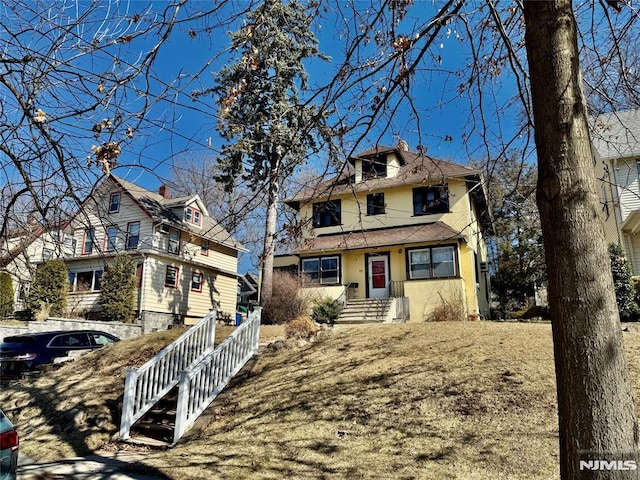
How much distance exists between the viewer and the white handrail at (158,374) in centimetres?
775

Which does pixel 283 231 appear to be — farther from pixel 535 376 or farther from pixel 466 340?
pixel 466 340

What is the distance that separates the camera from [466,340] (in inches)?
360

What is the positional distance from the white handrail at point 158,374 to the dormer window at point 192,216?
1802 cm

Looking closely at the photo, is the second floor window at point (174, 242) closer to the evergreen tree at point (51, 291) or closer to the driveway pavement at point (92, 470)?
the evergreen tree at point (51, 291)

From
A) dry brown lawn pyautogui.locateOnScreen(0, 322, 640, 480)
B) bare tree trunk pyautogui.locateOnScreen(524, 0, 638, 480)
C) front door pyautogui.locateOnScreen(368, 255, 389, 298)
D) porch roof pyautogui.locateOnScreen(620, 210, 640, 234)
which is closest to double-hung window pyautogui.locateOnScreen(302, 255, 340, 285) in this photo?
front door pyautogui.locateOnScreen(368, 255, 389, 298)

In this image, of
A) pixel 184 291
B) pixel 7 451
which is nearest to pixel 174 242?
pixel 184 291

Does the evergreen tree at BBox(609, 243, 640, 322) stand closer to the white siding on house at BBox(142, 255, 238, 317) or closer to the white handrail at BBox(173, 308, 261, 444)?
the white handrail at BBox(173, 308, 261, 444)

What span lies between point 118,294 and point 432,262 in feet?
50.9

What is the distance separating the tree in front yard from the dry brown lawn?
38.4 feet

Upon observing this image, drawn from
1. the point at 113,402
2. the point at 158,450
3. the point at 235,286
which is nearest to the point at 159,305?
the point at 235,286

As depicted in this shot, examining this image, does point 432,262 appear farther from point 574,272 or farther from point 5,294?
point 5,294

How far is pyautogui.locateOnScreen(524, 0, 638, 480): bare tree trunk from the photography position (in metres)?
2.40

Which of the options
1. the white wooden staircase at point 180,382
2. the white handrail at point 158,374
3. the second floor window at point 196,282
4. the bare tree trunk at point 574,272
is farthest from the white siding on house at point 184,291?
the bare tree trunk at point 574,272

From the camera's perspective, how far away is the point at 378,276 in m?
20.7
